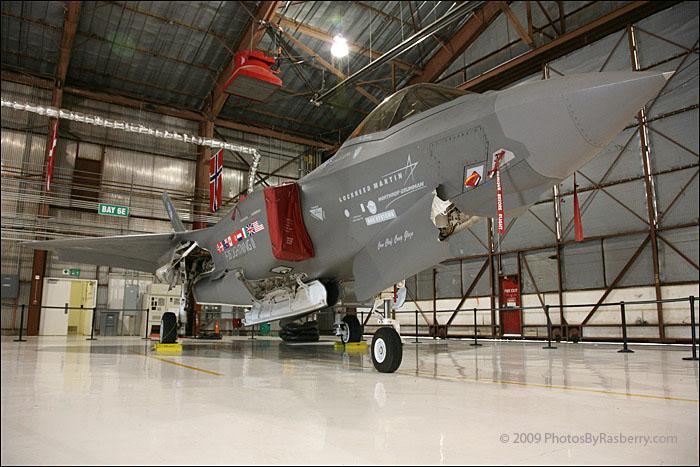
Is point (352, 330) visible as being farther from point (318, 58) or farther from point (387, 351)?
point (318, 58)

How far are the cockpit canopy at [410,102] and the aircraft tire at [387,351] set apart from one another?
245 centimetres

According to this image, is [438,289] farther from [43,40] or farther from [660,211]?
[43,40]

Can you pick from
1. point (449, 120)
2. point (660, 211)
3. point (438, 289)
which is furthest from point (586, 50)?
point (449, 120)

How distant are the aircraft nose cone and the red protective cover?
352 centimetres

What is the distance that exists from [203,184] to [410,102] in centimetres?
1995

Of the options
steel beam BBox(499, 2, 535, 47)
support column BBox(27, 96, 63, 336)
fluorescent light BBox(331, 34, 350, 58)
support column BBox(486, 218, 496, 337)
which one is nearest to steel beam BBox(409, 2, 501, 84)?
steel beam BBox(499, 2, 535, 47)

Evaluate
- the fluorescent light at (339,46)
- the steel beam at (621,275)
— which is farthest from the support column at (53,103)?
the steel beam at (621,275)

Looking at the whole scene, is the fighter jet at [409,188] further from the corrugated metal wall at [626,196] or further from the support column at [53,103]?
the support column at [53,103]

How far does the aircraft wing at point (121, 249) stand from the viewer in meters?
9.46

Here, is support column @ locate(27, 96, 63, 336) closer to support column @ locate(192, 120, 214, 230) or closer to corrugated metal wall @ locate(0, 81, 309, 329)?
corrugated metal wall @ locate(0, 81, 309, 329)

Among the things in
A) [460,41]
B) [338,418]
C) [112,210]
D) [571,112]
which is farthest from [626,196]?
[112,210]

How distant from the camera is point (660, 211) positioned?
14648 mm

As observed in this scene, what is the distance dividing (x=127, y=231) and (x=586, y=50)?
21431 millimetres

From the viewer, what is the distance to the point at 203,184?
2370 cm
